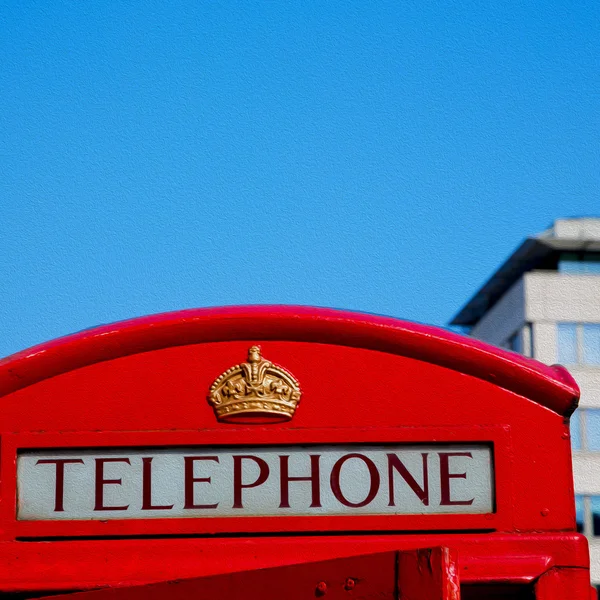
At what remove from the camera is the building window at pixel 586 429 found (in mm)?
40531

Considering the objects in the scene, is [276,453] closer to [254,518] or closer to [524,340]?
[254,518]

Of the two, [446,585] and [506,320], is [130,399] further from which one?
[506,320]

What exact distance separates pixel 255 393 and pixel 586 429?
125 feet

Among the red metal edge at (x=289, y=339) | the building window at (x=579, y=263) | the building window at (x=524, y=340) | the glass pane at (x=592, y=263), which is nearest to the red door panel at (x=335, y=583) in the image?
the red metal edge at (x=289, y=339)

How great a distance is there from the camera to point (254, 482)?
4055 millimetres

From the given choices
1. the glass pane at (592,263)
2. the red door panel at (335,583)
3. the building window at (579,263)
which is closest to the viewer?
the red door panel at (335,583)

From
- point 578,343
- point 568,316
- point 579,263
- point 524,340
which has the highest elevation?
point 579,263

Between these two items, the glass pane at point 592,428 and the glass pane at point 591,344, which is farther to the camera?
the glass pane at point 591,344

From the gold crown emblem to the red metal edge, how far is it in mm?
108

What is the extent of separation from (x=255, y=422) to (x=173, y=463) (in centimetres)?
28

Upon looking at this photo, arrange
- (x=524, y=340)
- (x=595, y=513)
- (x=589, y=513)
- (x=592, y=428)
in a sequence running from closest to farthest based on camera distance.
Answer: (x=589, y=513) → (x=595, y=513) → (x=592, y=428) → (x=524, y=340)

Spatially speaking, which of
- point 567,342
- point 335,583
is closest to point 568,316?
point 567,342

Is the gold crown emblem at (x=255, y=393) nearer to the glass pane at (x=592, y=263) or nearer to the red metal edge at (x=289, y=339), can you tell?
the red metal edge at (x=289, y=339)

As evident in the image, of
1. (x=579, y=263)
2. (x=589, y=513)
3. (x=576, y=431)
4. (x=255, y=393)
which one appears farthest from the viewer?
(x=579, y=263)
